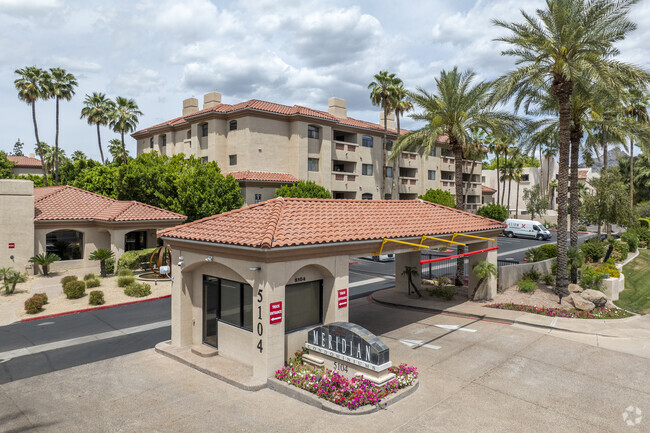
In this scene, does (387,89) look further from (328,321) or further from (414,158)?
(328,321)

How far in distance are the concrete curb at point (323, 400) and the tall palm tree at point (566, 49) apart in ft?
47.6

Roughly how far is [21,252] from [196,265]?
73.4 feet

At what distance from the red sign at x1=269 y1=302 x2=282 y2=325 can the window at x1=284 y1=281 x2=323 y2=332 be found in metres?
1.05

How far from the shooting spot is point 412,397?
38.0ft

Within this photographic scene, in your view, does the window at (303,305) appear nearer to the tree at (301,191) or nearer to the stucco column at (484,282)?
the stucco column at (484,282)

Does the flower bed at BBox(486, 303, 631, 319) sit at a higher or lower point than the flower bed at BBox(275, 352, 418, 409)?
lower

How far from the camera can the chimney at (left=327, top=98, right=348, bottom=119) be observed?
54844 mm

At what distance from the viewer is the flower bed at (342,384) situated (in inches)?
432

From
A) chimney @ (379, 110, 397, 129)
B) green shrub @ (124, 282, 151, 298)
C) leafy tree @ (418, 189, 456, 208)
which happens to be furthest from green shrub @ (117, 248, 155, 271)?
chimney @ (379, 110, 397, 129)

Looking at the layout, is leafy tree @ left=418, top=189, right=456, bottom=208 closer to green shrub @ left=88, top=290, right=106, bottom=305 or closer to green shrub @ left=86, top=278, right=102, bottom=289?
green shrub @ left=86, top=278, right=102, bottom=289

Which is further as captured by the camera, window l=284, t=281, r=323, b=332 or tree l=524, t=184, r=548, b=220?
tree l=524, t=184, r=548, b=220

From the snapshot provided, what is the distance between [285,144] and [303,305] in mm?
35881

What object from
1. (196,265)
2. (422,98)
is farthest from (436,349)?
(422,98)

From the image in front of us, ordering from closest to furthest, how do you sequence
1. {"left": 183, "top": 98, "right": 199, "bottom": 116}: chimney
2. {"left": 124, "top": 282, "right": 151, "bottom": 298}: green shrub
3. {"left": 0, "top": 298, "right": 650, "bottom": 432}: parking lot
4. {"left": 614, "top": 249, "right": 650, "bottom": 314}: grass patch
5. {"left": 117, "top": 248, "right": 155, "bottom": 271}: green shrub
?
1. {"left": 0, "top": 298, "right": 650, "bottom": 432}: parking lot
2. {"left": 614, "top": 249, "right": 650, "bottom": 314}: grass patch
3. {"left": 124, "top": 282, "right": 151, "bottom": 298}: green shrub
4. {"left": 117, "top": 248, "right": 155, "bottom": 271}: green shrub
5. {"left": 183, "top": 98, "right": 199, "bottom": 116}: chimney
